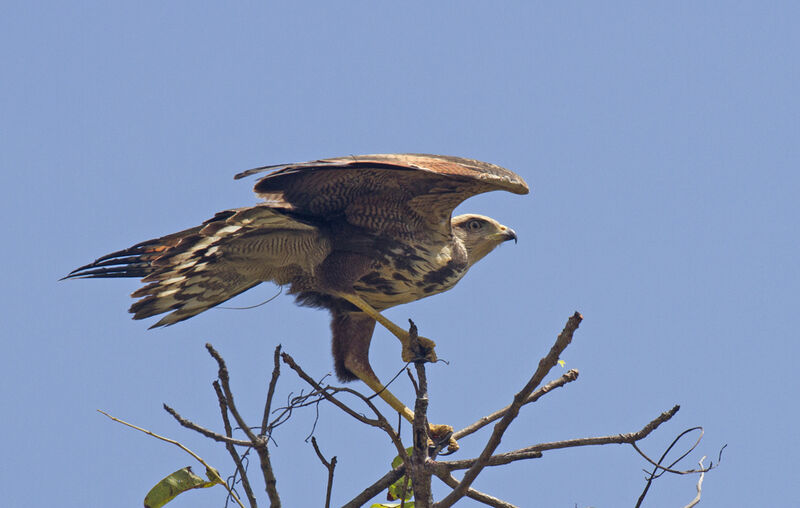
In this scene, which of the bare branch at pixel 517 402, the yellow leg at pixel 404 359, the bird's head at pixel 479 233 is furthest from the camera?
the bird's head at pixel 479 233

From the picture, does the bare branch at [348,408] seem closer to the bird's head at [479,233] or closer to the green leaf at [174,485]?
the green leaf at [174,485]

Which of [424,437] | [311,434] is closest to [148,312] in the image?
[311,434]

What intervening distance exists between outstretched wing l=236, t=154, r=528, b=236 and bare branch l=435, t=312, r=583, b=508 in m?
1.99

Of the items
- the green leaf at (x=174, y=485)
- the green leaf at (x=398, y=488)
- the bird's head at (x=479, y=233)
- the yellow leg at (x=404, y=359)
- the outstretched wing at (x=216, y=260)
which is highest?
the bird's head at (x=479, y=233)

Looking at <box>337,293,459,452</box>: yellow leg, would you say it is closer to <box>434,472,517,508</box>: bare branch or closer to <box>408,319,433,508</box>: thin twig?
<box>434,472,517,508</box>: bare branch

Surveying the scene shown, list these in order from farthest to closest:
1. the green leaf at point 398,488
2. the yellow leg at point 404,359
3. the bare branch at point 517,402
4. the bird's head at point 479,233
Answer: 1. the bird's head at point 479,233
2. the yellow leg at point 404,359
3. the green leaf at point 398,488
4. the bare branch at point 517,402

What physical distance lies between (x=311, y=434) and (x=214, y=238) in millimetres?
1646

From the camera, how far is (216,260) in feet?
19.4

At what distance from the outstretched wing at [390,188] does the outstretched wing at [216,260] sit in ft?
0.61

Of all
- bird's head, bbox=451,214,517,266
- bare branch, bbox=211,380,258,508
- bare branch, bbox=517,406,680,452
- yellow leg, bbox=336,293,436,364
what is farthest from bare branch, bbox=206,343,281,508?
bird's head, bbox=451,214,517,266

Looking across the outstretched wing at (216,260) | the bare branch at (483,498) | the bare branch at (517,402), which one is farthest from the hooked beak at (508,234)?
the bare branch at (517,402)

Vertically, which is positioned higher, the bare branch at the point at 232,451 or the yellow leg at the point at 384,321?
the yellow leg at the point at 384,321

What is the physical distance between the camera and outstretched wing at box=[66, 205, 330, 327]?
18.6 feet

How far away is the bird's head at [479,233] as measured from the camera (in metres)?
7.28
